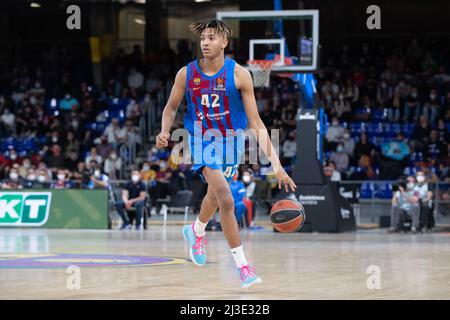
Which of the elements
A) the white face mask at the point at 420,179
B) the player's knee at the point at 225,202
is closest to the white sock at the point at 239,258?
the player's knee at the point at 225,202

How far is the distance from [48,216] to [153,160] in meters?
6.21

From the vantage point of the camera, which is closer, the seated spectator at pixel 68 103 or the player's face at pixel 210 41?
the player's face at pixel 210 41

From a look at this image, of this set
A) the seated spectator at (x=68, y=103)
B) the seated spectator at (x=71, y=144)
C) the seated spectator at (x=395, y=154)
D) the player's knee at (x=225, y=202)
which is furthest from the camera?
the seated spectator at (x=68, y=103)

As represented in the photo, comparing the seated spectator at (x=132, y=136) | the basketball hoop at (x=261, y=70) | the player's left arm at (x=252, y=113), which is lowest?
the seated spectator at (x=132, y=136)

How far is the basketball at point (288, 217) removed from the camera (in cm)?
934

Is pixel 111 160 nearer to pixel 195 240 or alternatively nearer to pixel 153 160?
pixel 153 160

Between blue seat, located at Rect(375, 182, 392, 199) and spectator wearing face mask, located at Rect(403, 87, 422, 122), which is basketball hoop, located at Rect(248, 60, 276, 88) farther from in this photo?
spectator wearing face mask, located at Rect(403, 87, 422, 122)

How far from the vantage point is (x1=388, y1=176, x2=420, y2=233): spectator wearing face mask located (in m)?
22.0

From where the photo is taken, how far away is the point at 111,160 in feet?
91.6

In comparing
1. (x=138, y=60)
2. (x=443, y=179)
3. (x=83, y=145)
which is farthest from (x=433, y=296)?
(x=138, y=60)

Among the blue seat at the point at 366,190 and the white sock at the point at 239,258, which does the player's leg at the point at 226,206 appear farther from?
the blue seat at the point at 366,190

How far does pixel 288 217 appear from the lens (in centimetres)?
938

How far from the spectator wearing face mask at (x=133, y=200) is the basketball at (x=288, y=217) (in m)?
13.8

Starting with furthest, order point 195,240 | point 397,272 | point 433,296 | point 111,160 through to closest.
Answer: point 111,160, point 397,272, point 195,240, point 433,296
